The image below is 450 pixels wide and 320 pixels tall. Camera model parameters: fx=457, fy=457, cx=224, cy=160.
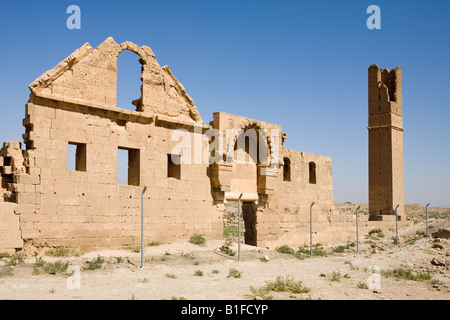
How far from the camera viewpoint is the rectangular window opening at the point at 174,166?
16016mm

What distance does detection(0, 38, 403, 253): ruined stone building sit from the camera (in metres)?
12.5

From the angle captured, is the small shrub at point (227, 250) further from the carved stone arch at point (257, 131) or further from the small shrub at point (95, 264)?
the small shrub at point (95, 264)

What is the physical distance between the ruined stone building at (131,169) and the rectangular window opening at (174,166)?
0.13 ft

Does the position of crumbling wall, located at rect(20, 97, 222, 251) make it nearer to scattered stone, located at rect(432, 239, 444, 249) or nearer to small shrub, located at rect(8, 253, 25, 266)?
small shrub, located at rect(8, 253, 25, 266)

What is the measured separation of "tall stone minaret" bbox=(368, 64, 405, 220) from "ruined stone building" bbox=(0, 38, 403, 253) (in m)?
13.6

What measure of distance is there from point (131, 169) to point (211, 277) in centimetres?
541

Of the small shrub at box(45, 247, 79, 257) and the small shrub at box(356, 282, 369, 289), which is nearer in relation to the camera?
the small shrub at box(356, 282, 369, 289)

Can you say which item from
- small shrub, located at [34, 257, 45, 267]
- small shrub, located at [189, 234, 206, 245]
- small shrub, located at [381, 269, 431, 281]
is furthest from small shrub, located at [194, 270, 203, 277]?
small shrub, located at [381, 269, 431, 281]

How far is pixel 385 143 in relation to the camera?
32375 mm

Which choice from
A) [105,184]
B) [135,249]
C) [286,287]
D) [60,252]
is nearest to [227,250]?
[135,249]

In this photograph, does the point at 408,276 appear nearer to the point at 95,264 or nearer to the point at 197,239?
the point at 197,239

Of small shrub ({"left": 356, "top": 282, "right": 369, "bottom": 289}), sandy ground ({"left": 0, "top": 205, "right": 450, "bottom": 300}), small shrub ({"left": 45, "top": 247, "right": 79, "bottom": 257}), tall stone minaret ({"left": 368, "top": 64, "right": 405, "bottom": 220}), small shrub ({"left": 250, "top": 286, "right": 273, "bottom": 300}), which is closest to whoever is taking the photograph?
small shrub ({"left": 250, "top": 286, "right": 273, "bottom": 300})

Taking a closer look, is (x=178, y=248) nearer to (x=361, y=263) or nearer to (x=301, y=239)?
(x=361, y=263)

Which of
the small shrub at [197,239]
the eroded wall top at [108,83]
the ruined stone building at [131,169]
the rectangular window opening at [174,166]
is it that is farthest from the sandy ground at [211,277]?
the eroded wall top at [108,83]
